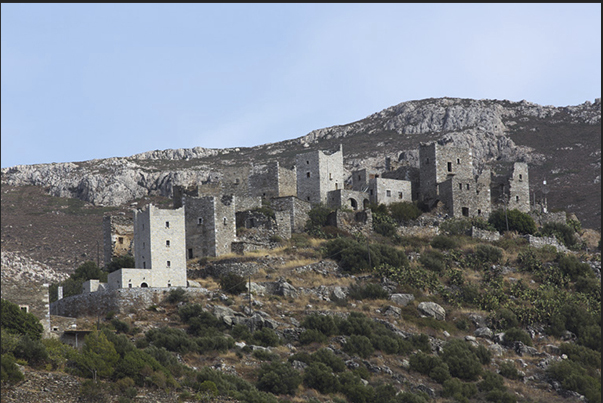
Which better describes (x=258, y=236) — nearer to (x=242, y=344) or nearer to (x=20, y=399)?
(x=242, y=344)

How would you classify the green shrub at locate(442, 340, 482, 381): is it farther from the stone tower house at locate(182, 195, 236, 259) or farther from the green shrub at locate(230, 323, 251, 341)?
the stone tower house at locate(182, 195, 236, 259)

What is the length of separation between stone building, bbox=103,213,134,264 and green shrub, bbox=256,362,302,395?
2281 cm

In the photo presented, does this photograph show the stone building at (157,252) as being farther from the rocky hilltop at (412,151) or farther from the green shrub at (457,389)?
the rocky hilltop at (412,151)

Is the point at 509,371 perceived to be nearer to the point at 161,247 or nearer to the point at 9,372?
the point at 161,247

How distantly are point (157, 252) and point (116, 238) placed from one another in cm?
1192

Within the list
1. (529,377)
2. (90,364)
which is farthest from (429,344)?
(90,364)

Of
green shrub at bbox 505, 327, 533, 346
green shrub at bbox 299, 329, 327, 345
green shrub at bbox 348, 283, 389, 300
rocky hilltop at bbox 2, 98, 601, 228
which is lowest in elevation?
green shrub at bbox 505, 327, 533, 346

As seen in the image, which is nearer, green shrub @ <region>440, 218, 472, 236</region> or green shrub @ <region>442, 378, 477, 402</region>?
green shrub @ <region>442, 378, 477, 402</region>

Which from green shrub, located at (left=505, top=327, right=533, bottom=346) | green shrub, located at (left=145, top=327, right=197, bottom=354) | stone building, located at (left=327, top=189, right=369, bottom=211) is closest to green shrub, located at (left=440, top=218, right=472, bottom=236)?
stone building, located at (left=327, top=189, right=369, bottom=211)

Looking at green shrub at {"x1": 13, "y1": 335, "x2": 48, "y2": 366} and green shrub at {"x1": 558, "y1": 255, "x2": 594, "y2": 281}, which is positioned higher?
green shrub at {"x1": 558, "y1": 255, "x2": 594, "y2": 281}

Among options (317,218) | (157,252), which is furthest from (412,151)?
(157,252)

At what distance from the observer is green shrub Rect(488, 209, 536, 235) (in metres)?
71.0

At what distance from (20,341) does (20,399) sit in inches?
179

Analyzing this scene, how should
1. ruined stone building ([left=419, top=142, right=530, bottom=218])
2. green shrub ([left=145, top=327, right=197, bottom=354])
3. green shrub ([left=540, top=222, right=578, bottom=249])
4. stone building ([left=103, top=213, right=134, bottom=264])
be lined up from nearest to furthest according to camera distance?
green shrub ([left=145, top=327, right=197, bottom=354])
stone building ([left=103, top=213, right=134, bottom=264])
green shrub ([left=540, top=222, right=578, bottom=249])
ruined stone building ([left=419, top=142, right=530, bottom=218])
